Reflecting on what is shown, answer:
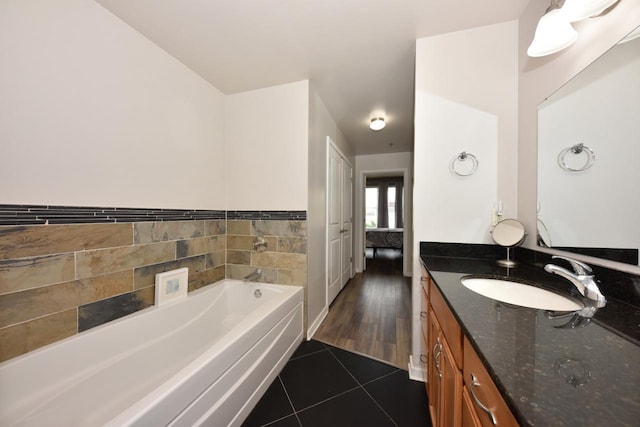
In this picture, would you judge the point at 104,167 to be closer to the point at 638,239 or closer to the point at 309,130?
the point at 309,130

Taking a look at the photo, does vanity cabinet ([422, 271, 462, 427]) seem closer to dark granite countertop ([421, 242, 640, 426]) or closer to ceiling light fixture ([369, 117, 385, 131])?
dark granite countertop ([421, 242, 640, 426])

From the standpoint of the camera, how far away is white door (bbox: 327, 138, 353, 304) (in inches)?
109

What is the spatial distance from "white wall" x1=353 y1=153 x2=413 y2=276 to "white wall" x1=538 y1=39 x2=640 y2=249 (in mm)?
2959

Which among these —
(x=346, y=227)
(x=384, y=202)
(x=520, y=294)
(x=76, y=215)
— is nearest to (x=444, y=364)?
(x=520, y=294)

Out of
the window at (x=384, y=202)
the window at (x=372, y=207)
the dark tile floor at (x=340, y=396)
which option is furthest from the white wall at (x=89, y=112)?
the window at (x=372, y=207)

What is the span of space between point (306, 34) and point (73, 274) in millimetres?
2067

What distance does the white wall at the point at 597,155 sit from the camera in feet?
2.62

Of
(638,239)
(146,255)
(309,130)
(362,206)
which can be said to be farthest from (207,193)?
(362,206)

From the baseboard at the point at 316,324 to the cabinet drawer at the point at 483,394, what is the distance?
1.63 metres

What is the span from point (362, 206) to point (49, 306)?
13.4 ft

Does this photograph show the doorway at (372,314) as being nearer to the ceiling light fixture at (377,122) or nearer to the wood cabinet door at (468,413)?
the wood cabinet door at (468,413)

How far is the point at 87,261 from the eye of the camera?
1.28m

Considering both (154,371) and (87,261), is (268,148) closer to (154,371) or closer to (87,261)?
(87,261)

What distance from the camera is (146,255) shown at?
5.23 ft
